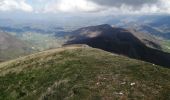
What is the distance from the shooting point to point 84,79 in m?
47.0

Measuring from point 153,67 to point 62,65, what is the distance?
57.1ft

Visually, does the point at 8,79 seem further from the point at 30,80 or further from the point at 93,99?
the point at 93,99

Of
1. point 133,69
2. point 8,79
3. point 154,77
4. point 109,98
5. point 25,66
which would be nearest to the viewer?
point 109,98

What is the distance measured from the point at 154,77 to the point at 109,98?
1072 centimetres

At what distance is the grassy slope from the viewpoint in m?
40.4

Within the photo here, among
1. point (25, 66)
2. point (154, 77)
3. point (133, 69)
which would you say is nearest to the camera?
point (154, 77)

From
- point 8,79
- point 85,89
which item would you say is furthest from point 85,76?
point 8,79

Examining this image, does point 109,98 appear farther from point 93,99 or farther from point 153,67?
point 153,67

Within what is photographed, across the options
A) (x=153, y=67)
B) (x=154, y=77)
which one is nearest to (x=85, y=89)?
(x=154, y=77)

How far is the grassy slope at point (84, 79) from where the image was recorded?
40.4 m

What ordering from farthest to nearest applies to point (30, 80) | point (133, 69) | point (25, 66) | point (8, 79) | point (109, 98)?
point (25, 66) → point (8, 79) → point (30, 80) → point (133, 69) → point (109, 98)

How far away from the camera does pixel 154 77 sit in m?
45.8

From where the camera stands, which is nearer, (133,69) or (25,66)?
(133,69)

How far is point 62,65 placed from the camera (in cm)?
5822
